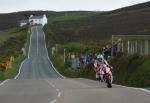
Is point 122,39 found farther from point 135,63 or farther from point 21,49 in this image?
point 21,49

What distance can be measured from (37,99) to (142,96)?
399cm

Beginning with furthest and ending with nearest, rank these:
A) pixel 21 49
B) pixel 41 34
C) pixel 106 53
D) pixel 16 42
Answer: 1. pixel 41 34
2. pixel 16 42
3. pixel 21 49
4. pixel 106 53

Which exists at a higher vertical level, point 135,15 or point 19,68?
point 135,15

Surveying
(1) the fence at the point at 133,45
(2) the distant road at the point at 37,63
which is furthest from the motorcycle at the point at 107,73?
(2) the distant road at the point at 37,63

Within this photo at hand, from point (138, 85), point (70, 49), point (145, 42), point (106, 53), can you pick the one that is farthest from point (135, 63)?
point (70, 49)

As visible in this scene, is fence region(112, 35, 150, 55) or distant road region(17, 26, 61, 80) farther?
distant road region(17, 26, 61, 80)

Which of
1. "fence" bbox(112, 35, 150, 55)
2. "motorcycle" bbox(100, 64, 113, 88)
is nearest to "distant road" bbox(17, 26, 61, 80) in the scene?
"fence" bbox(112, 35, 150, 55)

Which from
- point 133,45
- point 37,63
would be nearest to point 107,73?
point 133,45

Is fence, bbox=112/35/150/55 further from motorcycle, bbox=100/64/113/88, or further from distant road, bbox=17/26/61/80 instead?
distant road, bbox=17/26/61/80

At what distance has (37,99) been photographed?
21.6 m

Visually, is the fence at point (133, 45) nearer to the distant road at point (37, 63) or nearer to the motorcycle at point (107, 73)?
the motorcycle at point (107, 73)

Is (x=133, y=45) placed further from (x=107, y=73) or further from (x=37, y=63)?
(x=37, y=63)

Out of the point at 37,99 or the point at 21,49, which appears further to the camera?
the point at 21,49

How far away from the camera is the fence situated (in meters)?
38.4
